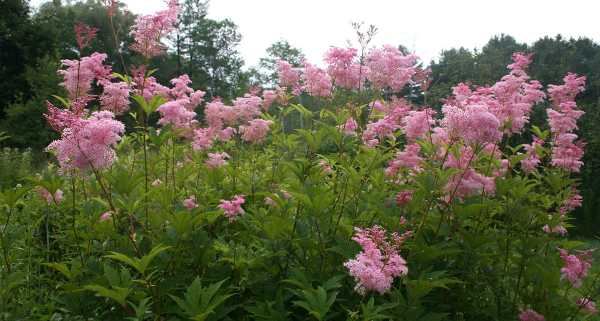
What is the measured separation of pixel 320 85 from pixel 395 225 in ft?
7.12

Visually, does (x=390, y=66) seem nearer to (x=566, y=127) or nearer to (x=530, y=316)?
(x=566, y=127)

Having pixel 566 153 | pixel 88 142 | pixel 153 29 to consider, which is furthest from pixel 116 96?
pixel 566 153

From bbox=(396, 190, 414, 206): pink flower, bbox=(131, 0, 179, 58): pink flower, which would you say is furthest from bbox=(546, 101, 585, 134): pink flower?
bbox=(131, 0, 179, 58): pink flower

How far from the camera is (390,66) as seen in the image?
14.6 feet

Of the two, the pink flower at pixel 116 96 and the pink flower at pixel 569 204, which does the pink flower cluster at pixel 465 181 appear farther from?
the pink flower at pixel 116 96

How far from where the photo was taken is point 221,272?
338cm

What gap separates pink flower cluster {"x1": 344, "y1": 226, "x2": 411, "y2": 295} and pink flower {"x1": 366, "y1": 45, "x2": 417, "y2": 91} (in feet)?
6.90

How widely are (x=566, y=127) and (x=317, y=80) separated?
261cm

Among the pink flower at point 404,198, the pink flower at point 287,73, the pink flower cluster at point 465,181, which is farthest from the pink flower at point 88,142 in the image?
the pink flower at point 287,73

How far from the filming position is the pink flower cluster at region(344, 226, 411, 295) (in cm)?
258

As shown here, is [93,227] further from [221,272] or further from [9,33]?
[9,33]

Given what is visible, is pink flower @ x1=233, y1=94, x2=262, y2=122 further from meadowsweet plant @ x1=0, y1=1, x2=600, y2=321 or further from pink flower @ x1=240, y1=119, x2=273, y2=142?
meadowsweet plant @ x1=0, y1=1, x2=600, y2=321

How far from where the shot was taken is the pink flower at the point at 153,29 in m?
3.88

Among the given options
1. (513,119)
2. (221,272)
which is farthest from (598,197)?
(221,272)
